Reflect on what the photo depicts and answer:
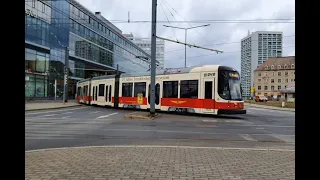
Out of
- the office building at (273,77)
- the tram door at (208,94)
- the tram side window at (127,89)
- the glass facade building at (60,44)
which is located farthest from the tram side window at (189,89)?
the office building at (273,77)

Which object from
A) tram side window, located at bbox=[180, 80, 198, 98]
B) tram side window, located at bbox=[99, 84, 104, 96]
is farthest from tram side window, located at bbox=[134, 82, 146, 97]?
tram side window, located at bbox=[99, 84, 104, 96]

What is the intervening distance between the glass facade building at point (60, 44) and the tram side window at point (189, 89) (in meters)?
24.7

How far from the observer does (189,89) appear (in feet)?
74.2

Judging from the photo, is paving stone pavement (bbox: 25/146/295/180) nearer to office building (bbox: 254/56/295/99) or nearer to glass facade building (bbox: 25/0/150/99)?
glass facade building (bbox: 25/0/150/99)

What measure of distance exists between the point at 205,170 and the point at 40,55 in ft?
155

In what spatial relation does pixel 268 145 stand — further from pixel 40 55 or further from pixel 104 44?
pixel 104 44

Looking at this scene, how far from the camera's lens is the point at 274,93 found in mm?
125562

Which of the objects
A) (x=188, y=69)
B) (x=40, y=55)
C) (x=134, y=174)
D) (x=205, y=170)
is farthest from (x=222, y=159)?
(x=40, y=55)

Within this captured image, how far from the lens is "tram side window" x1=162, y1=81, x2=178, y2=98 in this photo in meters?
23.7

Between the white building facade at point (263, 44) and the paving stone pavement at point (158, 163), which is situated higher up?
the white building facade at point (263, 44)

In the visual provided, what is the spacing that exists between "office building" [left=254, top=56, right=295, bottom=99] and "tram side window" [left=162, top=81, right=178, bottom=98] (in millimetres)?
102031

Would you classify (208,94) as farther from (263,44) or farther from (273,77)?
(273,77)

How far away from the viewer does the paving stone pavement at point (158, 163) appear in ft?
18.1

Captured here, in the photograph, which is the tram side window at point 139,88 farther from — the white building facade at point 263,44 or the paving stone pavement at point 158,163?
the paving stone pavement at point 158,163
